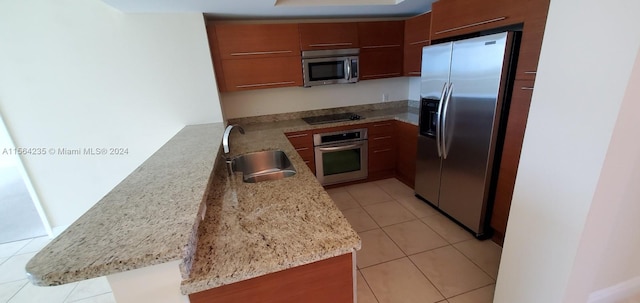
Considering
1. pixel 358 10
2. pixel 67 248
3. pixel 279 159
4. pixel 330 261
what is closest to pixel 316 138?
pixel 279 159

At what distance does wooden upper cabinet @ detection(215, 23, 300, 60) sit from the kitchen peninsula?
1.77 meters

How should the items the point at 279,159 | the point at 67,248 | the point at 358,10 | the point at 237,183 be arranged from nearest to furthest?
the point at 67,248
the point at 237,183
the point at 279,159
the point at 358,10

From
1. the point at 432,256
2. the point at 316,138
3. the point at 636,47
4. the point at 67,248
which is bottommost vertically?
the point at 432,256

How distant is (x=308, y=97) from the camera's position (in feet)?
11.1

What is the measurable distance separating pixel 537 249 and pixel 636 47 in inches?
34.2

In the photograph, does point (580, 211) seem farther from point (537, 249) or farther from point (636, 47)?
point (636, 47)

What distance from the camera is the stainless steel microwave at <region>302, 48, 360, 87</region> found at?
2.93 meters

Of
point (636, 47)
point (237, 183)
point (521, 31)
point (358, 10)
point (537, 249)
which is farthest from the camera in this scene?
point (358, 10)

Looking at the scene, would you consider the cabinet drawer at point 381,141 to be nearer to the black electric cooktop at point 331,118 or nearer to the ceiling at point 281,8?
the black electric cooktop at point 331,118

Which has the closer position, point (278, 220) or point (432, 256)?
point (278, 220)

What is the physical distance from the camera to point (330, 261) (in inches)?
34.3

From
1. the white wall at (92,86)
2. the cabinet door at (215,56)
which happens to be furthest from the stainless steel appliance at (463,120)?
the white wall at (92,86)

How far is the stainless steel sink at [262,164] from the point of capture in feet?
6.03

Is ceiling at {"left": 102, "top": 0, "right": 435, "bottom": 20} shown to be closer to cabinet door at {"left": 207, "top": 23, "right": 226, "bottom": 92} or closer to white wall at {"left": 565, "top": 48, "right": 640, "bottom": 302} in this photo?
cabinet door at {"left": 207, "top": 23, "right": 226, "bottom": 92}
